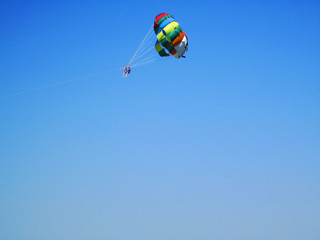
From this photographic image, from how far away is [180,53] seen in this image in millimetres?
66812

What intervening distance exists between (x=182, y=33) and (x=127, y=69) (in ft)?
24.7

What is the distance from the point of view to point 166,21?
214 ft

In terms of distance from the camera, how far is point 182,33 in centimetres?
6562

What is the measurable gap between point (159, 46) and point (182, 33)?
3.99 meters

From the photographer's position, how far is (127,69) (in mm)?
66812

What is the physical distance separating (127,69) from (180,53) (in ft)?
20.9

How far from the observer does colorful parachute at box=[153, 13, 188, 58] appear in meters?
64.6

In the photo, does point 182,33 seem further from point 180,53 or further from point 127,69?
point 127,69

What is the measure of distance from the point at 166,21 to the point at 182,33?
228 centimetres

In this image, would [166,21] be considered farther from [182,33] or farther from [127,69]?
[127,69]

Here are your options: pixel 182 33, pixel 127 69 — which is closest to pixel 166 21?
pixel 182 33

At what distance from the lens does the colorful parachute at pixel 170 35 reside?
212 feet

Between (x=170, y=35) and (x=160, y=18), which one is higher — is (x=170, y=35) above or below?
below

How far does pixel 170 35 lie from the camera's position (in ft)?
211
